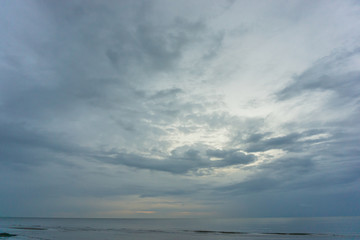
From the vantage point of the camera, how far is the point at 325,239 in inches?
3172

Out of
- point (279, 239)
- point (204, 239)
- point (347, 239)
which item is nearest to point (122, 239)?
point (204, 239)

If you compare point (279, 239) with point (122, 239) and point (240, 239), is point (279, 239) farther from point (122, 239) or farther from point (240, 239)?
point (122, 239)

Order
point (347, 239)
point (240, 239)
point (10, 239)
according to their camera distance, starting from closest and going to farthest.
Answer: point (10, 239) → point (347, 239) → point (240, 239)

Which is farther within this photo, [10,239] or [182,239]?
[182,239]

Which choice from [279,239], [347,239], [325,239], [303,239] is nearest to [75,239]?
[279,239]

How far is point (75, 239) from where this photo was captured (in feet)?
259

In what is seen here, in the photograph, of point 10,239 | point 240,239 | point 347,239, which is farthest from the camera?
point 240,239

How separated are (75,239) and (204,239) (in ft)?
147

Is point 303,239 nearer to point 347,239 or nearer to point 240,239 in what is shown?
point 347,239

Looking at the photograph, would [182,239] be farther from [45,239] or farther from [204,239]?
[45,239]

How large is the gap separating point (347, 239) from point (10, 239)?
108 metres

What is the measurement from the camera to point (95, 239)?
7988 centimetres

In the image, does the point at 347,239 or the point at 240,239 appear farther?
the point at 240,239

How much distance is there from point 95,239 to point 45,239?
602 inches
